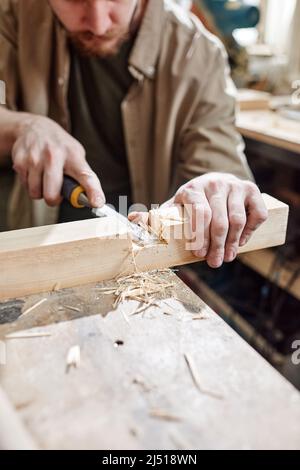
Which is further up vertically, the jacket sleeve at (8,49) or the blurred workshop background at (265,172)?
the jacket sleeve at (8,49)

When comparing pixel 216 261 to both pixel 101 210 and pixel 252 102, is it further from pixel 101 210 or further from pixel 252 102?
pixel 252 102

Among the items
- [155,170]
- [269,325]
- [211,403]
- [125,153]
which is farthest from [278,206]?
[269,325]

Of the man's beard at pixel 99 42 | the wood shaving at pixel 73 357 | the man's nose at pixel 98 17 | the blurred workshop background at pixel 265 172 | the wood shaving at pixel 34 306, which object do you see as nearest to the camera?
the wood shaving at pixel 73 357

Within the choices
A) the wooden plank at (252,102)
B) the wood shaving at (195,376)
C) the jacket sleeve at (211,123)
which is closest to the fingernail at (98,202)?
the wood shaving at (195,376)

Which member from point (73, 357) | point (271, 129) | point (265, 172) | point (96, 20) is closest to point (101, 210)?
point (73, 357)

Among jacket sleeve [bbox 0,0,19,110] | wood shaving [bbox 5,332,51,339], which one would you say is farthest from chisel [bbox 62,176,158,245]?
jacket sleeve [bbox 0,0,19,110]

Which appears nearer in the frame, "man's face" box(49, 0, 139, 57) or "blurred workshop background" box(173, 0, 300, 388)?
"man's face" box(49, 0, 139, 57)

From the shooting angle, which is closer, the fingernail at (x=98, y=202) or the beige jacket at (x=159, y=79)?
the fingernail at (x=98, y=202)

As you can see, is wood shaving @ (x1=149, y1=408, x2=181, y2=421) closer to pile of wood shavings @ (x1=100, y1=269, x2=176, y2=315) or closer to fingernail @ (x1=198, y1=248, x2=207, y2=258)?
pile of wood shavings @ (x1=100, y1=269, x2=176, y2=315)

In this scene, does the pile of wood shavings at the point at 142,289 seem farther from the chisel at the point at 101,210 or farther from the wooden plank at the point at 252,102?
the wooden plank at the point at 252,102

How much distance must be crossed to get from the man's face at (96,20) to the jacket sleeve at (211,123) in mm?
300

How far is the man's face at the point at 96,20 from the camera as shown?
137cm

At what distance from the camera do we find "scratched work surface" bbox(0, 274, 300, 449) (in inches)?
22.5

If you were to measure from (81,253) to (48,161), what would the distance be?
15.2 inches
